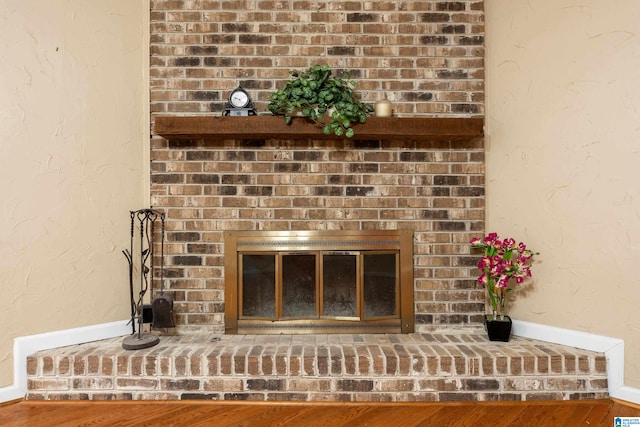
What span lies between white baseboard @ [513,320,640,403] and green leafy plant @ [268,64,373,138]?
5.13 feet

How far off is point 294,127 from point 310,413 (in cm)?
148

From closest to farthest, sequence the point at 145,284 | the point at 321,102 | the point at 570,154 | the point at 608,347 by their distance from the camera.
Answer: the point at 608,347 → the point at 570,154 → the point at 321,102 → the point at 145,284

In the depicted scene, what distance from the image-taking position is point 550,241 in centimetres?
202

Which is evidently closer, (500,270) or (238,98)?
(500,270)

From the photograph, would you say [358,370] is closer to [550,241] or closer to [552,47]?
[550,241]

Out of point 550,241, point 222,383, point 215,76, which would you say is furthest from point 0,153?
point 550,241

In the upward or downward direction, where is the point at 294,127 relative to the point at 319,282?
upward

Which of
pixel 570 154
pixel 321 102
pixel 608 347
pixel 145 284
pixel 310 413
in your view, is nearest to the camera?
pixel 310 413

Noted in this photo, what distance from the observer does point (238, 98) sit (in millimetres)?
2145

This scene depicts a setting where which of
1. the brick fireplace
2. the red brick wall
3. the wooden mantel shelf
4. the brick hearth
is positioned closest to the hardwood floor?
the brick hearth

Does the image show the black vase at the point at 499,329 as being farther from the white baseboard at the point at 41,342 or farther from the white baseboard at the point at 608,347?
the white baseboard at the point at 41,342

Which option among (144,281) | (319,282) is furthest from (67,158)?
(319,282)

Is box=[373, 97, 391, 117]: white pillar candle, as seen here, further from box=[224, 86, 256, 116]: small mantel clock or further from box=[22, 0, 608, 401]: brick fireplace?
box=[224, 86, 256, 116]: small mantel clock

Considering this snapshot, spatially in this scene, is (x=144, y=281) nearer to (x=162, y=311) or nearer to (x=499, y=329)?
(x=162, y=311)
